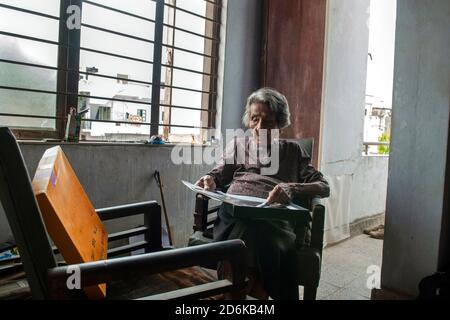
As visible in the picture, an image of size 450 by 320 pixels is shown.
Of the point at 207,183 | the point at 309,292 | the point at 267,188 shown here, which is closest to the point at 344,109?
the point at 267,188

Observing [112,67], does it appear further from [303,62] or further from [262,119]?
[303,62]

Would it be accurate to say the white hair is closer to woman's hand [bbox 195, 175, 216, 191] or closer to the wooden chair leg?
woman's hand [bbox 195, 175, 216, 191]

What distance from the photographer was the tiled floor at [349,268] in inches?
83.4

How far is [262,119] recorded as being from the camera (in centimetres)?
195

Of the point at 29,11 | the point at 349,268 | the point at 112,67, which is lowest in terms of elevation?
the point at 349,268

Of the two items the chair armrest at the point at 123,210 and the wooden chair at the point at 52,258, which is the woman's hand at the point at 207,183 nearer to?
the chair armrest at the point at 123,210

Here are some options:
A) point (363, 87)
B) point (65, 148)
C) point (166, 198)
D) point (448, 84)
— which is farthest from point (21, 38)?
point (363, 87)

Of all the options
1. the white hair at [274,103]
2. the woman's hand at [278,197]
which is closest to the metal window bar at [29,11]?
the white hair at [274,103]

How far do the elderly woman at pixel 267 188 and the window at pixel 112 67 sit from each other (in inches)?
33.5

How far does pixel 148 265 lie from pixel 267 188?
1029 millimetres

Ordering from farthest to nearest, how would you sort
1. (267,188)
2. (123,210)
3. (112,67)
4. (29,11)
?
(112,67), (29,11), (267,188), (123,210)

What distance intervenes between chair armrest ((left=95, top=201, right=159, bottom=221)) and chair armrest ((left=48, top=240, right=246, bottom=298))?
1.82 ft

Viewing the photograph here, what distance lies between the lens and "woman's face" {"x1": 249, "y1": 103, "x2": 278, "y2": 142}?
195 centimetres

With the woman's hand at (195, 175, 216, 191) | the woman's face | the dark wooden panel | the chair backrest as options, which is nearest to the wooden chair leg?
the woman's hand at (195, 175, 216, 191)
